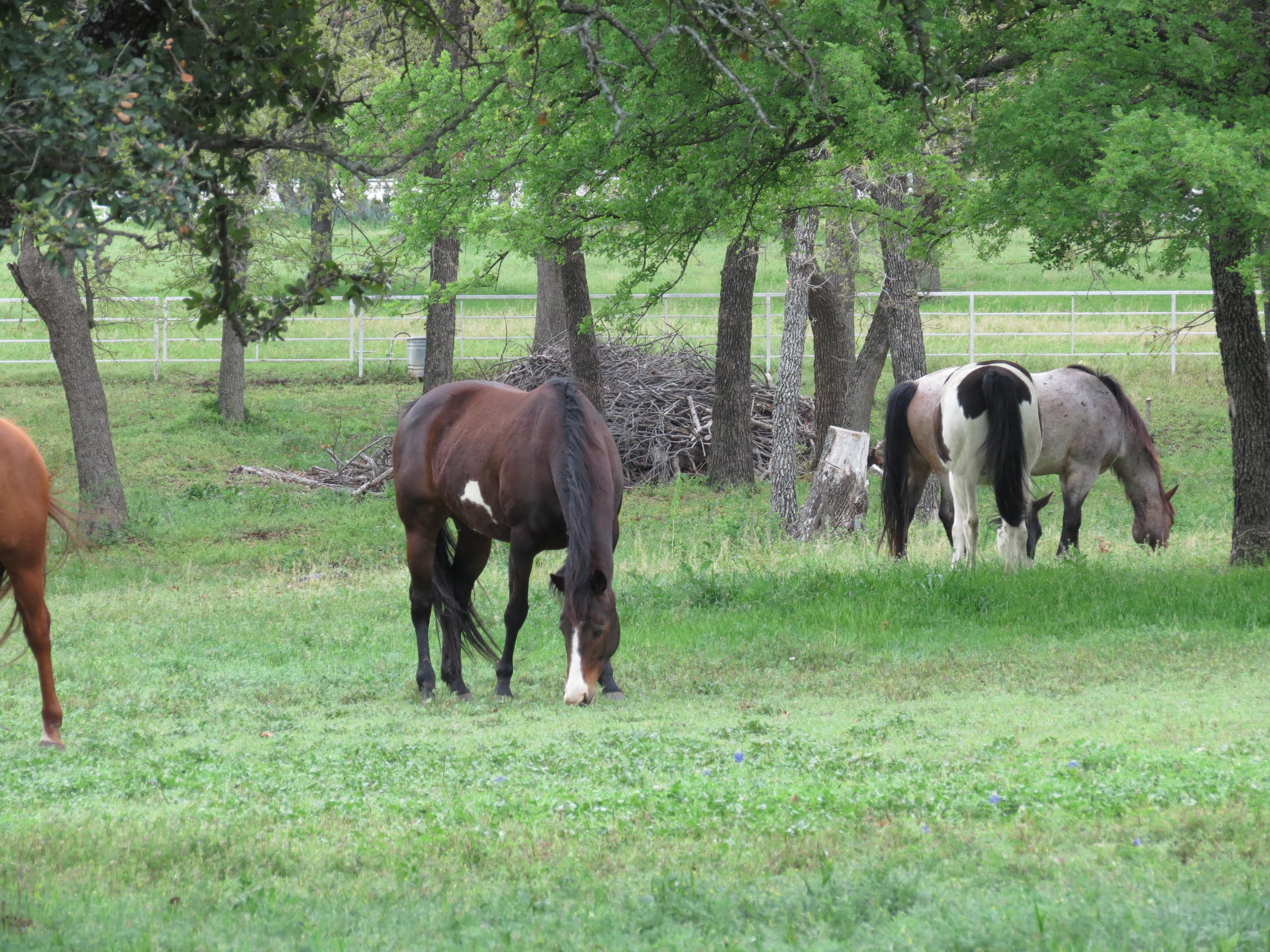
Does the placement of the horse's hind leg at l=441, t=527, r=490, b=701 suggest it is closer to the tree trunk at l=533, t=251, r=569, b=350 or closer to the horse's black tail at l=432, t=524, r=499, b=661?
the horse's black tail at l=432, t=524, r=499, b=661

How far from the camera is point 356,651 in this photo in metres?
10.7

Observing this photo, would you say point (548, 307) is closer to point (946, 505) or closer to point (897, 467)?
point (897, 467)

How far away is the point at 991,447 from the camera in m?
11.9

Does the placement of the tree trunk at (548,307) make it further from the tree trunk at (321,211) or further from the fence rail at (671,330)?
the tree trunk at (321,211)

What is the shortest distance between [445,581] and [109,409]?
715 inches

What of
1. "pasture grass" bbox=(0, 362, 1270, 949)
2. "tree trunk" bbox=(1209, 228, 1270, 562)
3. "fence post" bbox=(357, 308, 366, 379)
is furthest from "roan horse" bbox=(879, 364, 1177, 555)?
"fence post" bbox=(357, 308, 366, 379)

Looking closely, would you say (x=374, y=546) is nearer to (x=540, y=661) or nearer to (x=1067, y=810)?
(x=540, y=661)

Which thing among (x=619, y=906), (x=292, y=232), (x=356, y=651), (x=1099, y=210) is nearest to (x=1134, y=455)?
(x=1099, y=210)

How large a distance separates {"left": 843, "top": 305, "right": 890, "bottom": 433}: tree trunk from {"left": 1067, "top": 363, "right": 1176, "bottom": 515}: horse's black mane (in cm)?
561

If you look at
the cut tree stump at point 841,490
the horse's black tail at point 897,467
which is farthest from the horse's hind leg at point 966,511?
the cut tree stump at point 841,490

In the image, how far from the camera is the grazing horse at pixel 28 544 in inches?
290

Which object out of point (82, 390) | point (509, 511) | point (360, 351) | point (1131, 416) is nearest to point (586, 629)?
point (509, 511)

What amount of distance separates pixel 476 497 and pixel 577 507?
4.18 ft

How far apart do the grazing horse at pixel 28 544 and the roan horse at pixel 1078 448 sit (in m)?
8.37
